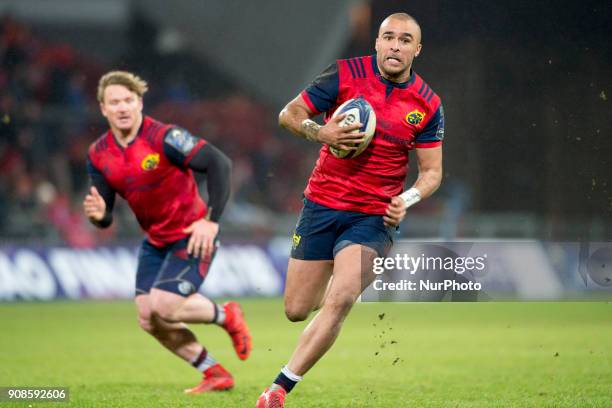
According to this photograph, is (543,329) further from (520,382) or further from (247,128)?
(247,128)

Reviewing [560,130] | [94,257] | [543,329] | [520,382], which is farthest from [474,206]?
[520,382]

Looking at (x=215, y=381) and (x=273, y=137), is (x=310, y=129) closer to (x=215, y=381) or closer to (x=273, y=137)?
(x=215, y=381)

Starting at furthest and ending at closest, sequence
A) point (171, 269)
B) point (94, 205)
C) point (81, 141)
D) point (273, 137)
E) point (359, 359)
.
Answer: point (273, 137) → point (81, 141) → point (359, 359) → point (171, 269) → point (94, 205)

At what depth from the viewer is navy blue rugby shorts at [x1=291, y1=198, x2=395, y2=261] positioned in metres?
6.01

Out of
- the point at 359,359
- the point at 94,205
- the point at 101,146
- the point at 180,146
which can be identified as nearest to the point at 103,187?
the point at 101,146

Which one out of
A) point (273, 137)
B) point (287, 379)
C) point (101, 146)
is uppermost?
point (273, 137)

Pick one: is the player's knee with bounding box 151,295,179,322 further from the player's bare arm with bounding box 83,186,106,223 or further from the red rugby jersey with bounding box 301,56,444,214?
the red rugby jersey with bounding box 301,56,444,214

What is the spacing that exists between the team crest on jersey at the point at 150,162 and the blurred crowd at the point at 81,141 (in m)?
8.01

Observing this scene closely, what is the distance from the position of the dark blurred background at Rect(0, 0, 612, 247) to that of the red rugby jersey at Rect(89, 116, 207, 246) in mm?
2116

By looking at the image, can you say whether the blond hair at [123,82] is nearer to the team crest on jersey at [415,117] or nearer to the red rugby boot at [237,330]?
the red rugby boot at [237,330]

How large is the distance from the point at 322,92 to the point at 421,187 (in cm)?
86

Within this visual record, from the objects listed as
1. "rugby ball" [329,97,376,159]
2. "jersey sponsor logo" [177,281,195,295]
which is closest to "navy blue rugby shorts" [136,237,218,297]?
"jersey sponsor logo" [177,281,195,295]

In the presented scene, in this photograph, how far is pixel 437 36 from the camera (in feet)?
26.5

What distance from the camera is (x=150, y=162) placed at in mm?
7547
